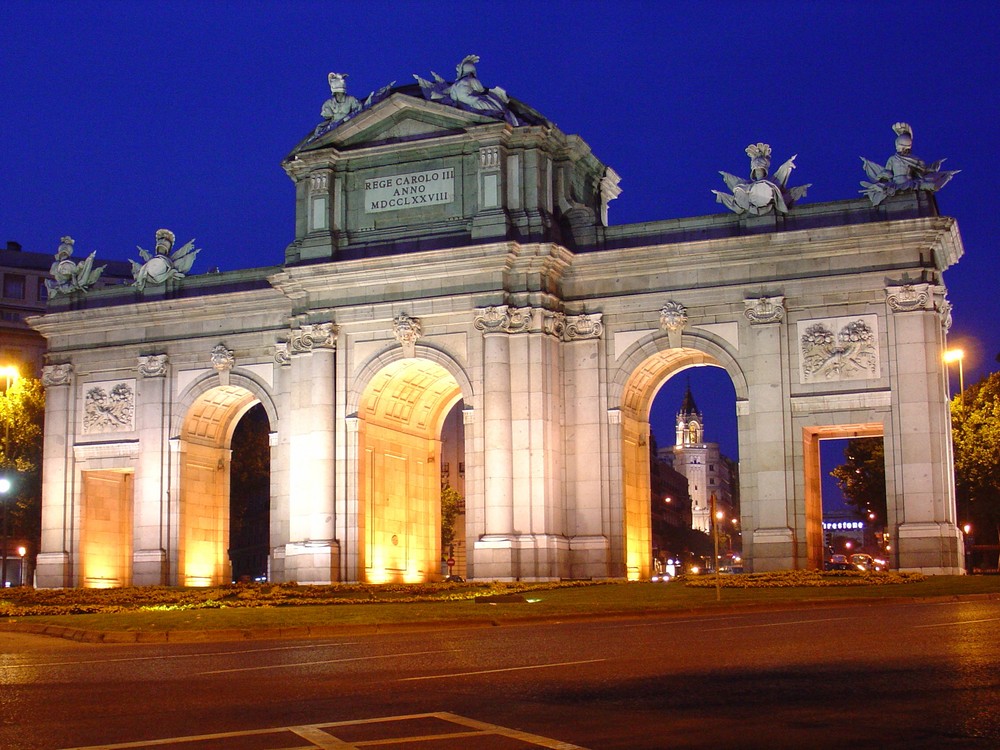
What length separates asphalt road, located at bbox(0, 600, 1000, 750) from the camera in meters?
12.3

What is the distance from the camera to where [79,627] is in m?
29.1

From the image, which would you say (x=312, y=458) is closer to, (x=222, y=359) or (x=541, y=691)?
(x=222, y=359)

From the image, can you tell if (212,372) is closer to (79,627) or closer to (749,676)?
(79,627)

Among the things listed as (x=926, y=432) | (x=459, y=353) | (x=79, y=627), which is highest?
(x=459, y=353)

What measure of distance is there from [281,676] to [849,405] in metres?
36.5

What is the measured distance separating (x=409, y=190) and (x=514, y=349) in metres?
8.52

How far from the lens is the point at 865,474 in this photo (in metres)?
78.8

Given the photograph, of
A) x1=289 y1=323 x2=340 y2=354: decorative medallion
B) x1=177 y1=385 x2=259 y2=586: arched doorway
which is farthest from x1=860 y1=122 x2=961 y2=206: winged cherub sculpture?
x1=177 y1=385 x2=259 y2=586: arched doorway

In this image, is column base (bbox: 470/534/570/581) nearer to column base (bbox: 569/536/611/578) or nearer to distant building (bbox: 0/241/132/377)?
column base (bbox: 569/536/611/578)

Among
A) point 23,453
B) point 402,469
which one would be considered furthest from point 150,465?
point 23,453

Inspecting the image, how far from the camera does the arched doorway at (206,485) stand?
61594 millimetres

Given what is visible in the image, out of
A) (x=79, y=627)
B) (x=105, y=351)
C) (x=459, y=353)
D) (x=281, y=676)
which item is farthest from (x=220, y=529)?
(x=281, y=676)

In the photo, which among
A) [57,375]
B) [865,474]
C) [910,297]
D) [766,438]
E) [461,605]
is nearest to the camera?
[461,605]

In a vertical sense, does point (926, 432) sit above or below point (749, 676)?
above
